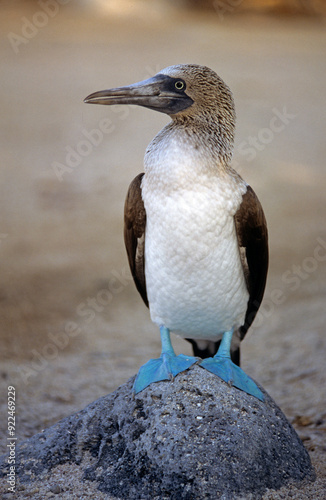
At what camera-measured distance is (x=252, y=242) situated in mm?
3510

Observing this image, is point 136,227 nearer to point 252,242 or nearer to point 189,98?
point 252,242

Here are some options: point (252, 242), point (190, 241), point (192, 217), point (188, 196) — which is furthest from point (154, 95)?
point (252, 242)

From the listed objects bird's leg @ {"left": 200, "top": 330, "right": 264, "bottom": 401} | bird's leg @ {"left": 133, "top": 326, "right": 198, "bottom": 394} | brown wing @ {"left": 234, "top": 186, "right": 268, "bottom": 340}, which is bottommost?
bird's leg @ {"left": 200, "top": 330, "right": 264, "bottom": 401}

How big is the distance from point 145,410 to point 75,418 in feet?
1.64

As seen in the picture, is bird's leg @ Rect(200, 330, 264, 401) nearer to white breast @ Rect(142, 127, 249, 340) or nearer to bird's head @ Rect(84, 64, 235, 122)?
white breast @ Rect(142, 127, 249, 340)

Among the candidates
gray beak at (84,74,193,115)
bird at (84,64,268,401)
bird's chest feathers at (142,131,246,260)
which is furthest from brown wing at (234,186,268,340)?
gray beak at (84,74,193,115)

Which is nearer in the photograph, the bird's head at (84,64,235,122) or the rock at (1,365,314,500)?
the rock at (1,365,314,500)

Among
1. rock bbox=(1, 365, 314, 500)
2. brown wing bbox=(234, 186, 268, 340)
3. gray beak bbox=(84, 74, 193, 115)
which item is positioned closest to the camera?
rock bbox=(1, 365, 314, 500)

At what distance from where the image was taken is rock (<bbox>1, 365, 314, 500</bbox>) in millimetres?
2918

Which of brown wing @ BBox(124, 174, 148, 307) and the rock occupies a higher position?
brown wing @ BBox(124, 174, 148, 307)

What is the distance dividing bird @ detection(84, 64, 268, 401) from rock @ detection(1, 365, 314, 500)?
127mm

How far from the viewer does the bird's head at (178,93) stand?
3.20m

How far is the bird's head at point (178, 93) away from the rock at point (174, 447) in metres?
1.47

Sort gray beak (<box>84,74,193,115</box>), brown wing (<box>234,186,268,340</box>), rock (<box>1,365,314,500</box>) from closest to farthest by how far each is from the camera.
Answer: rock (<box>1,365,314,500</box>), gray beak (<box>84,74,193,115</box>), brown wing (<box>234,186,268,340</box>)
